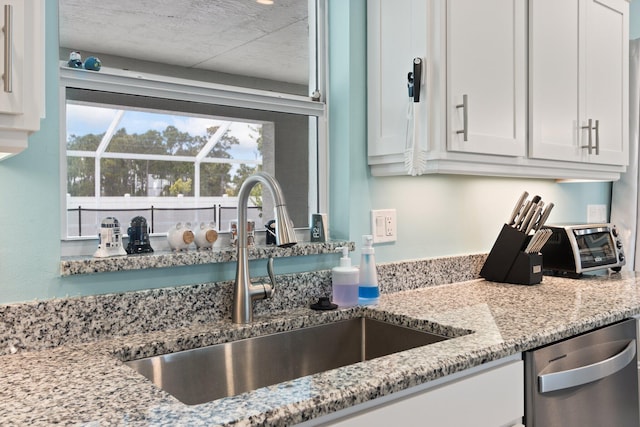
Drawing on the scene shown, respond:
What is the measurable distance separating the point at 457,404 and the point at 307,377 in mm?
363

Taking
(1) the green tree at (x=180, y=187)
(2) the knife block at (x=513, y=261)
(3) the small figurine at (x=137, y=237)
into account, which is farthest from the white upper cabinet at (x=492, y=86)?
(3) the small figurine at (x=137, y=237)

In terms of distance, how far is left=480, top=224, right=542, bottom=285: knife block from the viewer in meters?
1.97

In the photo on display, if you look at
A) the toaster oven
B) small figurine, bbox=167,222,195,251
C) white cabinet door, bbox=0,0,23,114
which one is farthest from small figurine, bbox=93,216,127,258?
the toaster oven

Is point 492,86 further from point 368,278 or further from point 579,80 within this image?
point 368,278

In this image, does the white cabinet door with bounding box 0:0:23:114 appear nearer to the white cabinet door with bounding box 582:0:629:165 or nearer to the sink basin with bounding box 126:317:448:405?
the sink basin with bounding box 126:317:448:405

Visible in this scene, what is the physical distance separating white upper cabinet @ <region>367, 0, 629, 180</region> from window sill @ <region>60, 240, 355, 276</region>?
47cm

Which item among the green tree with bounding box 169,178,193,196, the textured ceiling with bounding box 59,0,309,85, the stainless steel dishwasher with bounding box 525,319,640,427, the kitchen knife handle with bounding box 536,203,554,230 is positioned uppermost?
the textured ceiling with bounding box 59,0,309,85

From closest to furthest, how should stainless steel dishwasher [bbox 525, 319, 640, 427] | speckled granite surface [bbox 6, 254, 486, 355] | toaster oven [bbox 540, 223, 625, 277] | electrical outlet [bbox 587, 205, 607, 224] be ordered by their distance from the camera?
speckled granite surface [bbox 6, 254, 486, 355] < stainless steel dishwasher [bbox 525, 319, 640, 427] < toaster oven [bbox 540, 223, 625, 277] < electrical outlet [bbox 587, 205, 607, 224]

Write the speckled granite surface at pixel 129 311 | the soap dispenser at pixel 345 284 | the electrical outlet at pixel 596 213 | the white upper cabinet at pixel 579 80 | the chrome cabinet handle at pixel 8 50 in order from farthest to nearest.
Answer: the electrical outlet at pixel 596 213
the white upper cabinet at pixel 579 80
the soap dispenser at pixel 345 284
the speckled granite surface at pixel 129 311
the chrome cabinet handle at pixel 8 50

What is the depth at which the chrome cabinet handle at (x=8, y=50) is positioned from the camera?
32.8 inches

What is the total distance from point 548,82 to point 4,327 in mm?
1893

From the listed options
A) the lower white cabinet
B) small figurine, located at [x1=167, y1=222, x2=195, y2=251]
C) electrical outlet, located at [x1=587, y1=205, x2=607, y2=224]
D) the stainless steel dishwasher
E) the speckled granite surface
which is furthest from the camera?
electrical outlet, located at [x1=587, y1=205, x2=607, y2=224]

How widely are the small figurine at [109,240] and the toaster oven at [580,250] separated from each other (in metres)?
1.67

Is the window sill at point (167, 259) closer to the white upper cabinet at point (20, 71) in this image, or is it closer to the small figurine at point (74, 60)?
the white upper cabinet at point (20, 71)
